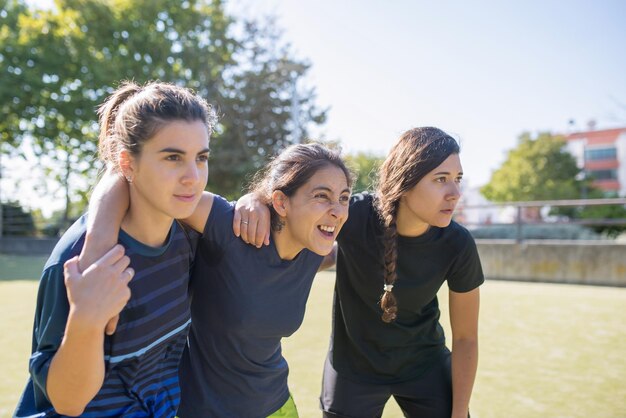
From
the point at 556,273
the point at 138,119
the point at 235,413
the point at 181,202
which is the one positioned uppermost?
the point at 138,119

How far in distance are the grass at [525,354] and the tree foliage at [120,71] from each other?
14168 millimetres

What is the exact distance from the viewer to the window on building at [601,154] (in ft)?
221

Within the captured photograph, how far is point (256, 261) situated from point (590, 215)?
75.8 ft

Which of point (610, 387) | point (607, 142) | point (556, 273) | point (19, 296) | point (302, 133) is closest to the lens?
point (610, 387)

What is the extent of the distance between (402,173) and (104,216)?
1.58 metres

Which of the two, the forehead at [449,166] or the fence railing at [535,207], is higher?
the forehead at [449,166]

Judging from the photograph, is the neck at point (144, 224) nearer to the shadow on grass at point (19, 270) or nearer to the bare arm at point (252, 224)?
the bare arm at point (252, 224)

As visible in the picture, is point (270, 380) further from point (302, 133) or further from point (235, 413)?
point (302, 133)

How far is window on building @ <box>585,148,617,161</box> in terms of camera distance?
221 ft

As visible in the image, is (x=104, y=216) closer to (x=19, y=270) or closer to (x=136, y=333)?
(x=136, y=333)

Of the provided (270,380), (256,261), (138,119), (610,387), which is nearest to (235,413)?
(270,380)

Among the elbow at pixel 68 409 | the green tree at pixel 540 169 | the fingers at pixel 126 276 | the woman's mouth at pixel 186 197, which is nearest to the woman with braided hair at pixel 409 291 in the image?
the woman's mouth at pixel 186 197

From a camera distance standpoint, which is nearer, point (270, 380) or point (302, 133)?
point (270, 380)

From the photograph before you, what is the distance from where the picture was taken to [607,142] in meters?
67.8
